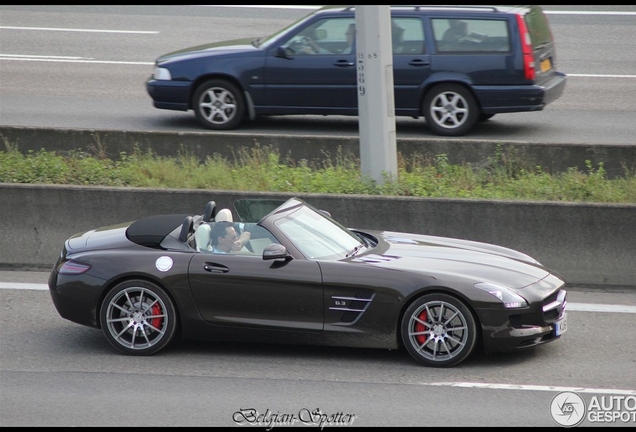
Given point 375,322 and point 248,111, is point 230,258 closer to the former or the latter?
point 375,322

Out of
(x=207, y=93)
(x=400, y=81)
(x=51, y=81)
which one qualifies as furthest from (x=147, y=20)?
(x=400, y=81)

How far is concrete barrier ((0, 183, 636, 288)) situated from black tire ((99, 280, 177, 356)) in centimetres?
280

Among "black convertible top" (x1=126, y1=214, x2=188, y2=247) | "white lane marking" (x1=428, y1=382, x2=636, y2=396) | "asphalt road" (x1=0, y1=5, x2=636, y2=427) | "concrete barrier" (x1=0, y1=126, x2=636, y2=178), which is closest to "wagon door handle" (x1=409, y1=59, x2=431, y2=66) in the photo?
"concrete barrier" (x1=0, y1=126, x2=636, y2=178)

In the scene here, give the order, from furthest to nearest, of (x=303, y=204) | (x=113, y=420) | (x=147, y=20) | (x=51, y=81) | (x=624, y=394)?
(x=147, y=20)
(x=51, y=81)
(x=303, y=204)
(x=624, y=394)
(x=113, y=420)

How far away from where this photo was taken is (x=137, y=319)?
767 cm

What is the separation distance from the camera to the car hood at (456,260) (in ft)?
24.7

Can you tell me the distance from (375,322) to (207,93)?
8.08 meters

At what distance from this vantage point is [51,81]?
1795 cm

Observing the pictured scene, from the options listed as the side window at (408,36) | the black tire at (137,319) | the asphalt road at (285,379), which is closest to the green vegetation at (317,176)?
the asphalt road at (285,379)

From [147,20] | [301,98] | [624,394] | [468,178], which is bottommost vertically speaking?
[624,394]

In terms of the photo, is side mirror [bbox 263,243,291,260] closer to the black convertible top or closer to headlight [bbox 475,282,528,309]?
the black convertible top

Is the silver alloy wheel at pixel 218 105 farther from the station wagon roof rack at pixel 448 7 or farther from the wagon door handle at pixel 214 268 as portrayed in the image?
the wagon door handle at pixel 214 268

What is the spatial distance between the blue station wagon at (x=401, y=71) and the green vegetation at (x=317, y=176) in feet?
7.58

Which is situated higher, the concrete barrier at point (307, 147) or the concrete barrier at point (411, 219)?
the concrete barrier at point (307, 147)
